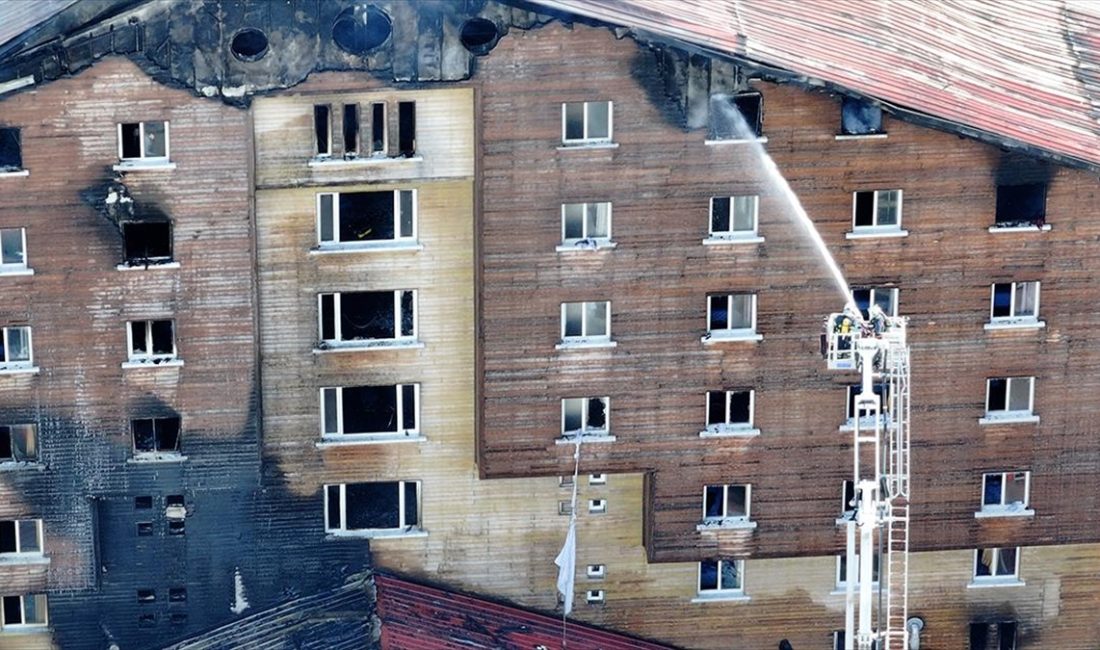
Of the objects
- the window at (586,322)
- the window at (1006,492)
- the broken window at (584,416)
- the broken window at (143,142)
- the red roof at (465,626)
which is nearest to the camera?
the broken window at (143,142)

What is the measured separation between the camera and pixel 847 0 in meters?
105

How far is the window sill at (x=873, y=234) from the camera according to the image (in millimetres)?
94938

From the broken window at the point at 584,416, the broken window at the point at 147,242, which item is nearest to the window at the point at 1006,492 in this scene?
the broken window at the point at 584,416

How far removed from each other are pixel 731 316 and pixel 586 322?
4432 millimetres

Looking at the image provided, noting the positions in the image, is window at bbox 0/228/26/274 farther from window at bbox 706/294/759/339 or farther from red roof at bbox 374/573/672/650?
window at bbox 706/294/759/339

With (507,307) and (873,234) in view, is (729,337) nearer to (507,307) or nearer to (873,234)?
(873,234)

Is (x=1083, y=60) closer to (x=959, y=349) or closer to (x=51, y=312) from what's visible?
(x=959, y=349)

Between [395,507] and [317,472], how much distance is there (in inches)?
112

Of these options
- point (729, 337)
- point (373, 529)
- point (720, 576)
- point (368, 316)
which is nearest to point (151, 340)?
point (368, 316)

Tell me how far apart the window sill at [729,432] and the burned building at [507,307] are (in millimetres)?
125

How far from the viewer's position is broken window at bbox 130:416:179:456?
95938 millimetres

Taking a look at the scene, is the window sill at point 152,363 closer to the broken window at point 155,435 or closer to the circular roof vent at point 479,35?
the broken window at point 155,435

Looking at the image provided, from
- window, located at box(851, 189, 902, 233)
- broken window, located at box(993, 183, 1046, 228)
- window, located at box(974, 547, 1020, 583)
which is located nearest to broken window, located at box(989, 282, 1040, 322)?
broken window, located at box(993, 183, 1046, 228)

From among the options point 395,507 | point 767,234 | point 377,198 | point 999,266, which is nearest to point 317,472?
point 395,507
